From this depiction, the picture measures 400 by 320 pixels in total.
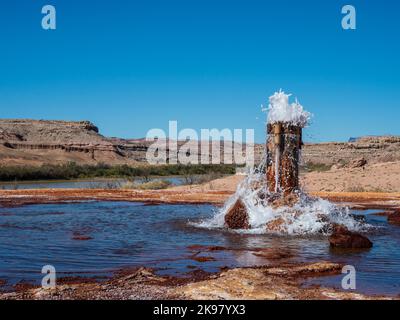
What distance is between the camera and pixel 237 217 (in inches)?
485

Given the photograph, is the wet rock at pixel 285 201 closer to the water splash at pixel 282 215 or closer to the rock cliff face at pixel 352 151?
the water splash at pixel 282 215

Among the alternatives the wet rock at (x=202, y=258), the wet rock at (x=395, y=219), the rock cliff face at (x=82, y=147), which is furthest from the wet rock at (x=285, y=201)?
the rock cliff face at (x=82, y=147)

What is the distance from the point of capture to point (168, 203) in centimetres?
1942

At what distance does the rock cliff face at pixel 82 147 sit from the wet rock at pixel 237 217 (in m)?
39.5

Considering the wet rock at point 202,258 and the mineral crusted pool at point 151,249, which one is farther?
the wet rock at point 202,258

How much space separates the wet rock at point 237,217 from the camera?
12.2 m

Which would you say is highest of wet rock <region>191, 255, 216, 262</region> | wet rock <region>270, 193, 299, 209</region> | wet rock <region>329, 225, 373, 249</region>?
wet rock <region>270, 193, 299, 209</region>

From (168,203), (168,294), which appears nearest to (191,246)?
(168,294)

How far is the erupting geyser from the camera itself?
468 inches

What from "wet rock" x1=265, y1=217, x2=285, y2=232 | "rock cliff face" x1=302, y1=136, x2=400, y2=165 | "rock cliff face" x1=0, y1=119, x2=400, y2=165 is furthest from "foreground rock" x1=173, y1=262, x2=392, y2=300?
"rock cliff face" x1=302, y1=136, x2=400, y2=165

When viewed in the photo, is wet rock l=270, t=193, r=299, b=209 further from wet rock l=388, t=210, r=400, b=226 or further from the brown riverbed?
the brown riverbed

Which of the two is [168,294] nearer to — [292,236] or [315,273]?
[315,273]

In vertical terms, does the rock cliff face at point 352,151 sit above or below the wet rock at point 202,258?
above

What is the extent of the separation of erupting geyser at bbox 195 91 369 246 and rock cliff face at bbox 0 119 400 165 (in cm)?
3828
